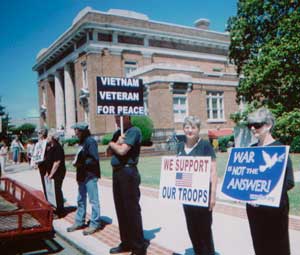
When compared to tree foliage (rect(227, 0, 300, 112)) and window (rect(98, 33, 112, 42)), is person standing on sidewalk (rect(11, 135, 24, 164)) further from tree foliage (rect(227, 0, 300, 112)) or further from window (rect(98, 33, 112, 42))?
tree foliage (rect(227, 0, 300, 112))

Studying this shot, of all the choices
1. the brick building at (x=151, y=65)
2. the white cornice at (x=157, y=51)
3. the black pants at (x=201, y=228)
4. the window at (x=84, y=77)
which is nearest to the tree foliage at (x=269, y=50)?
the brick building at (x=151, y=65)

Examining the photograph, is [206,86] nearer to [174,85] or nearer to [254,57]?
[174,85]

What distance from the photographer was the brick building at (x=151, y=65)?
2880cm

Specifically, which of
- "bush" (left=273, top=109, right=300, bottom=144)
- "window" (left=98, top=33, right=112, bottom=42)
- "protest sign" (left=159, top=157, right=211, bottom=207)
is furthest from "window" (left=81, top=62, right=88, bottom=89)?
"protest sign" (left=159, top=157, right=211, bottom=207)

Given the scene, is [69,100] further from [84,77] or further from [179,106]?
[179,106]

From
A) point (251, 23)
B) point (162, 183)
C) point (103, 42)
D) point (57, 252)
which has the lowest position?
point (57, 252)

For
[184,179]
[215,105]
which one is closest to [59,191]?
[184,179]

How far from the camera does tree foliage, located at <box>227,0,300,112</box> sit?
15.5 m

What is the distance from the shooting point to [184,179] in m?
4.35

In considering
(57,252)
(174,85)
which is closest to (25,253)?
(57,252)

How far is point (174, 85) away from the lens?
1133 inches

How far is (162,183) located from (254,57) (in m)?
14.5

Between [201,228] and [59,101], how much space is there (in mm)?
43419

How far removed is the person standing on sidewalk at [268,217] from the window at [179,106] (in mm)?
25641
